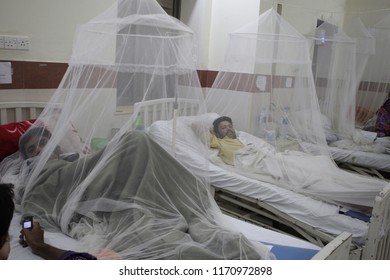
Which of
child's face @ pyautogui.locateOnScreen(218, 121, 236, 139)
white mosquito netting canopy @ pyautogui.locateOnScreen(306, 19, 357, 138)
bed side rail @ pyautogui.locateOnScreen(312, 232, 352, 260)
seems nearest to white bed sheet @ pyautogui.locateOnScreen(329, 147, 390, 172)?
white mosquito netting canopy @ pyautogui.locateOnScreen(306, 19, 357, 138)

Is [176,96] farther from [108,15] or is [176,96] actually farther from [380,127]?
[380,127]

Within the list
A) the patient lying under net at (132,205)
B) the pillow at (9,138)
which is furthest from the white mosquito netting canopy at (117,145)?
the pillow at (9,138)

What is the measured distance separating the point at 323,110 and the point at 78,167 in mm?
2919

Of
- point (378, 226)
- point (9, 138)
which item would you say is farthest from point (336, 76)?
point (9, 138)

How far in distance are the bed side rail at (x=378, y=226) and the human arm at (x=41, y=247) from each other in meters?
1.33

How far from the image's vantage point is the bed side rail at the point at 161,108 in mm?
1805

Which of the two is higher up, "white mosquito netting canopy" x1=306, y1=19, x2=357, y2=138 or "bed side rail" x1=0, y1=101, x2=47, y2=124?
"white mosquito netting canopy" x1=306, y1=19, x2=357, y2=138

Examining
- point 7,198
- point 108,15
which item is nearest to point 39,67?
point 108,15

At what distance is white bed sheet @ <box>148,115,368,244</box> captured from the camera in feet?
6.51

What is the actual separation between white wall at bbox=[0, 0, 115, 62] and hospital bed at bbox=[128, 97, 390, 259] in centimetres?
111

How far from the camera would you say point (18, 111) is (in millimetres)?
2408

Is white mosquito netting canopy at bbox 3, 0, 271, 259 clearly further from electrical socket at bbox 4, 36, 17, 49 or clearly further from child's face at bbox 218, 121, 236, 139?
child's face at bbox 218, 121, 236, 139

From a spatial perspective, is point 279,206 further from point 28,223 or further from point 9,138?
point 9,138
